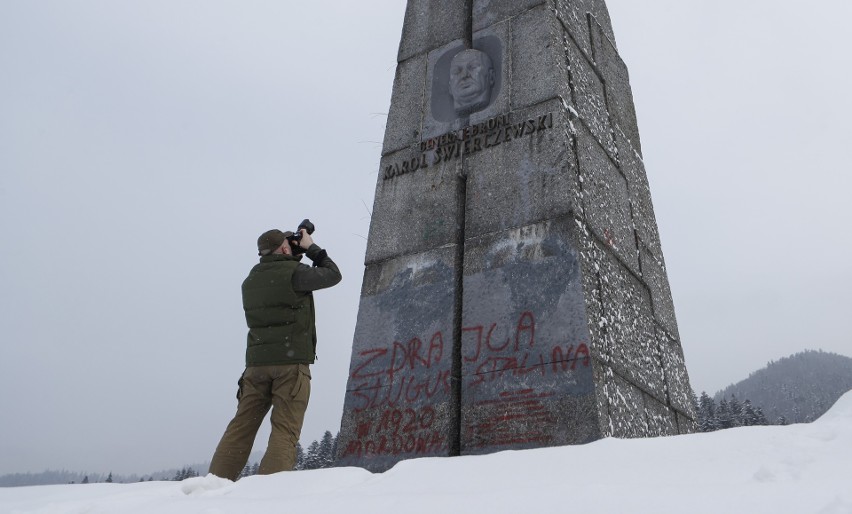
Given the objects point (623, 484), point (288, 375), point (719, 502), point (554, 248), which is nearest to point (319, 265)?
point (288, 375)

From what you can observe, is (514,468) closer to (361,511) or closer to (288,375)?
(361,511)

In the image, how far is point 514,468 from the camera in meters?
2.29

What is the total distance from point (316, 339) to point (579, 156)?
2.30 meters

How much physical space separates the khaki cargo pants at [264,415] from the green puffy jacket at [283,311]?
8 centimetres

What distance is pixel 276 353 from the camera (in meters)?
3.81

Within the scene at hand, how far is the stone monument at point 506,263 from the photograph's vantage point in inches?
152

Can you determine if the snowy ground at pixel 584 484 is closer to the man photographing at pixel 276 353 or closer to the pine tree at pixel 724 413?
the man photographing at pixel 276 353

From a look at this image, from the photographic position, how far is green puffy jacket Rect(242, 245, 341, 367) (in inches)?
151

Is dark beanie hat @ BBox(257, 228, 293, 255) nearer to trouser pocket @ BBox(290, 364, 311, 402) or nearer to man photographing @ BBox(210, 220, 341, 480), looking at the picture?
man photographing @ BBox(210, 220, 341, 480)

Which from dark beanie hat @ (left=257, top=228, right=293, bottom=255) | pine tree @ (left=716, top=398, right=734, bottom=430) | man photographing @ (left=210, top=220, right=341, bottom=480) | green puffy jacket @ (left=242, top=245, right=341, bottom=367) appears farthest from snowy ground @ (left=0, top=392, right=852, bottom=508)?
pine tree @ (left=716, top=398, right=734, bottom=430)

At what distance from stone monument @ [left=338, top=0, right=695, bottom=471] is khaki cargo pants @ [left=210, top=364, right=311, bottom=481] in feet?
2.56

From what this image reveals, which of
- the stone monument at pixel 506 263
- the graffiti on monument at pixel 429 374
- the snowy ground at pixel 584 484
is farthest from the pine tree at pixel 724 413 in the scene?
the snowy ground at pixel 584 484

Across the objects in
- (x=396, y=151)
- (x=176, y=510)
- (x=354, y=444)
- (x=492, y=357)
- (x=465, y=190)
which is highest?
(x=396, y=151)

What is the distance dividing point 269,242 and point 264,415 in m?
1.13
